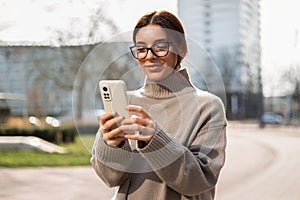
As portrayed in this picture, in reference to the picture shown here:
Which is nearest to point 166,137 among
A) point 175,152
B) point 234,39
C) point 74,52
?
point 175,152

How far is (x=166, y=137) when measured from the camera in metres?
0.33

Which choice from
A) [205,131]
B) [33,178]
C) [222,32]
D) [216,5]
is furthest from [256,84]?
[205,131]

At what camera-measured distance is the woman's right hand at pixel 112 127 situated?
0.31 meters

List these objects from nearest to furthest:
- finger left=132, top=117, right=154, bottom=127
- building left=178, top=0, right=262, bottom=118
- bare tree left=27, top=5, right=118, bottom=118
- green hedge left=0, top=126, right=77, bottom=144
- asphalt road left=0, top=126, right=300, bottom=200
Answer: finger left=132, top=117, right=154, bottom=127, bare tree left=27, top=5, right=118, bottom=118, building left=178, top=0, right=262, bottom=118, asphalt road left=0, top=126, right=300, bottom=200, green hedge left=0, top=126, right=77, bottom=144

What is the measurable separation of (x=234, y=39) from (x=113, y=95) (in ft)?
4.92

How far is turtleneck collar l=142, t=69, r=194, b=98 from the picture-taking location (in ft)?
1.26

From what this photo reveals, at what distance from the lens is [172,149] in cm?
34

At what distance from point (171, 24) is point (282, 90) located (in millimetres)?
2031

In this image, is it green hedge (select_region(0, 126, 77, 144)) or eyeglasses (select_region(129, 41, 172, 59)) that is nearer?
eyeglasses (select_region(129, 41, 172, 59))

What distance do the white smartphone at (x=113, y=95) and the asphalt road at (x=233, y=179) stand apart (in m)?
1.39

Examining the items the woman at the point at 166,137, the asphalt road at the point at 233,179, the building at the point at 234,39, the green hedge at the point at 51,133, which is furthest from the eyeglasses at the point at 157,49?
the green hedge at the point at 51,133

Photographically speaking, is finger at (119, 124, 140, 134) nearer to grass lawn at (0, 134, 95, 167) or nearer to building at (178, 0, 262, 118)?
building at (178, 0, 262, 118)

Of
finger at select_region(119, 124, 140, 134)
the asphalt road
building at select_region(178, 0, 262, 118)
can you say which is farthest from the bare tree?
the asphalt road

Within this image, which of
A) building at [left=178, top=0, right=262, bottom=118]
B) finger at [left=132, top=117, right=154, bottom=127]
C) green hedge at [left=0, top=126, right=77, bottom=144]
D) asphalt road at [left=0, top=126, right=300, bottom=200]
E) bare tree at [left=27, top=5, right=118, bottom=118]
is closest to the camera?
finger at [left=132, top=117, right=154, bottom=127]
